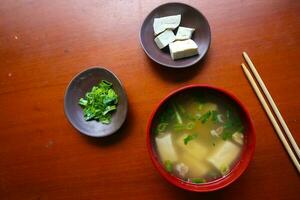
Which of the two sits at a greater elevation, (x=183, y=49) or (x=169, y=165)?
(x=183, y=49)

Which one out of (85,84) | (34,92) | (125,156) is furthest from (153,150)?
(34,92)

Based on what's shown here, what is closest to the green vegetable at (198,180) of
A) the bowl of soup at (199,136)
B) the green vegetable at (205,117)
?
the bowl of soup at (199,136)

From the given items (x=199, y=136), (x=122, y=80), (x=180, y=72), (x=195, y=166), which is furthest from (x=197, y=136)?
(x=122, y=80)

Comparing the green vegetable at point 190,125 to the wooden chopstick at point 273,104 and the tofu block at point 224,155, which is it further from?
the wooden chopstick at point 273,104

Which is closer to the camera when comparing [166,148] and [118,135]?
[166,148]

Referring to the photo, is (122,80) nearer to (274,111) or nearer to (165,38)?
(165,38)

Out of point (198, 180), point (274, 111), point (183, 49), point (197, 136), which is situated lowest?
point (198, 180)

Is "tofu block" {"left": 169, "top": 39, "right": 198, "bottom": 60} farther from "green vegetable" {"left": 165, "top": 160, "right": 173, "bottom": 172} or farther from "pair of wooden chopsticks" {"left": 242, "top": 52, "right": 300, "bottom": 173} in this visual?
"green vegetable" {"left": 165, "top": 160, "right": 173, "bottom": 172}
